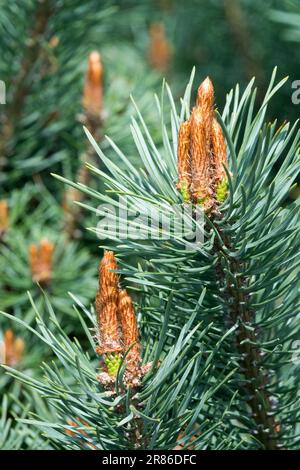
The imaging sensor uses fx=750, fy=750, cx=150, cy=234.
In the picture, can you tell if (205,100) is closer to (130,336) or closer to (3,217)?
(130,336)

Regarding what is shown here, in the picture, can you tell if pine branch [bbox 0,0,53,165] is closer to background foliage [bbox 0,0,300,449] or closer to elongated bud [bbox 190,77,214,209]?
background foliage [bbox 0,0,300,449]

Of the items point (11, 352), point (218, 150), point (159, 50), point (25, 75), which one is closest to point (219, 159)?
point (218, 150)

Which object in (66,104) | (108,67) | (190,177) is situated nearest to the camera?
(190,177)

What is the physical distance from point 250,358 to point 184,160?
14 centimetres

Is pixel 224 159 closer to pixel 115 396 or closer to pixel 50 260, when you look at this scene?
pixel 115 396

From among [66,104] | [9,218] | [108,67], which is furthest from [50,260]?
[108,67]

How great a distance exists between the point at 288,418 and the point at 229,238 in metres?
0.14

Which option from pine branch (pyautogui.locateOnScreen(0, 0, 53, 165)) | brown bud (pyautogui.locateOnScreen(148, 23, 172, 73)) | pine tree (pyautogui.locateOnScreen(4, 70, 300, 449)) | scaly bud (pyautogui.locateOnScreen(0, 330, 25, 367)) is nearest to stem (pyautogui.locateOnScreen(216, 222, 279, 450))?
pine tree (pyautogui.locateOnScreen(4, 70, 300, 449))

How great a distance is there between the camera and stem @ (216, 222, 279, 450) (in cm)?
44

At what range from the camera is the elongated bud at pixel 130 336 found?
423 mm

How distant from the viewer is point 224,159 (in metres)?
0.42

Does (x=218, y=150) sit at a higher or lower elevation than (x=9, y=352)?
higher

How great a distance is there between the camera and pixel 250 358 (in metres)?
0.47
